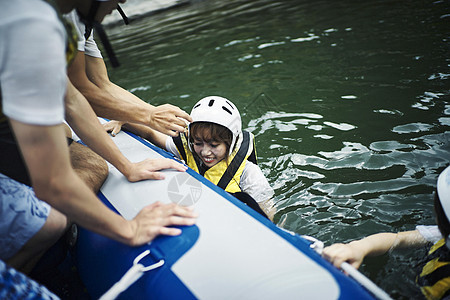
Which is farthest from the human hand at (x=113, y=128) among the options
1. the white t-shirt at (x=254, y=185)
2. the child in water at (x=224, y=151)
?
the white t-shirt at (x=254, y=185)

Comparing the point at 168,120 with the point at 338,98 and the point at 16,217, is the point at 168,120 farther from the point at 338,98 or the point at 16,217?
the point at 338,98

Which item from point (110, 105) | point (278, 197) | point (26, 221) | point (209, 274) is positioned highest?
point (110, 105)

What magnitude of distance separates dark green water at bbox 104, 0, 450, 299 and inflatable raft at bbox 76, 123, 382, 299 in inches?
37.1

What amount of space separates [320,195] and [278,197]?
395 mm

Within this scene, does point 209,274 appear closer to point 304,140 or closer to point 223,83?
point 304,140

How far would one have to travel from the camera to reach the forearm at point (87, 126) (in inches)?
68.4

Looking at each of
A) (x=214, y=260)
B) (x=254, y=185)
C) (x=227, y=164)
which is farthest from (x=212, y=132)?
(x=214, y=260)

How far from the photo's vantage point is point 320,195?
9.98 ft

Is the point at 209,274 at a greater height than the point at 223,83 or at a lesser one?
greater

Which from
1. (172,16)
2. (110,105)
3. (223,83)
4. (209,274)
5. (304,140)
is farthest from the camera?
(172,16)

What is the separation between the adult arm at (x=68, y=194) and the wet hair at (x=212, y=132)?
3.73 feet

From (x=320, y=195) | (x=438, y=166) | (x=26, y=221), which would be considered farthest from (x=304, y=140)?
(x=26, y=221)

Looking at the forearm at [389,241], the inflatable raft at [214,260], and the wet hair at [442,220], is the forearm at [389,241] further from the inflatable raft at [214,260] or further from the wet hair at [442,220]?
the inflatable raft at [214,260]

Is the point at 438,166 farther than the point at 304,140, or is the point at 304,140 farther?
the point at 304,140
